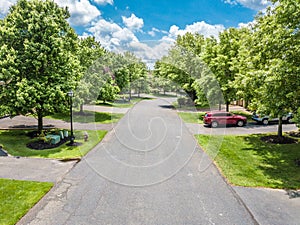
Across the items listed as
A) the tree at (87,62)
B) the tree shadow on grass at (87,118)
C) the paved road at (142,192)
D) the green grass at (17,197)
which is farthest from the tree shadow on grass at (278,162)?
the tree at (87,62)

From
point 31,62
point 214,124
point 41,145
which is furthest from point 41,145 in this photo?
point 214,124

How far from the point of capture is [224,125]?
19.5 meters

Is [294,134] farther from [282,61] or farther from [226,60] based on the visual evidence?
[282,61]

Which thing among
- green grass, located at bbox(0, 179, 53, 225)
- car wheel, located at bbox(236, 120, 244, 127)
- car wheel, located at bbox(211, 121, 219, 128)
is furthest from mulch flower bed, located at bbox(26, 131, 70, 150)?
car wheel, located at bbox(236, 120, 244, 127)

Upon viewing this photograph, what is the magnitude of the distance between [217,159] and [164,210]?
558 cm

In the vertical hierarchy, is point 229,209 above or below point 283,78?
below

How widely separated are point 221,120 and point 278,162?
818 cm

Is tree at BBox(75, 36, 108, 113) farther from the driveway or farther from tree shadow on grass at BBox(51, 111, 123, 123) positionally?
the driveway

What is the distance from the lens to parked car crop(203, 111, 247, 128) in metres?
19.2

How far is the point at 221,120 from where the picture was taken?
19328mm

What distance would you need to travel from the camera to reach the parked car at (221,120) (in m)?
19.2

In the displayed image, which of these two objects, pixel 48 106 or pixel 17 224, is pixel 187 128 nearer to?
pixel 48 106

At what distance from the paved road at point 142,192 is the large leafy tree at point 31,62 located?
4399 millimetres

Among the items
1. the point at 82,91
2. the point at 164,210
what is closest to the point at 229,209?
the point at 164,210
